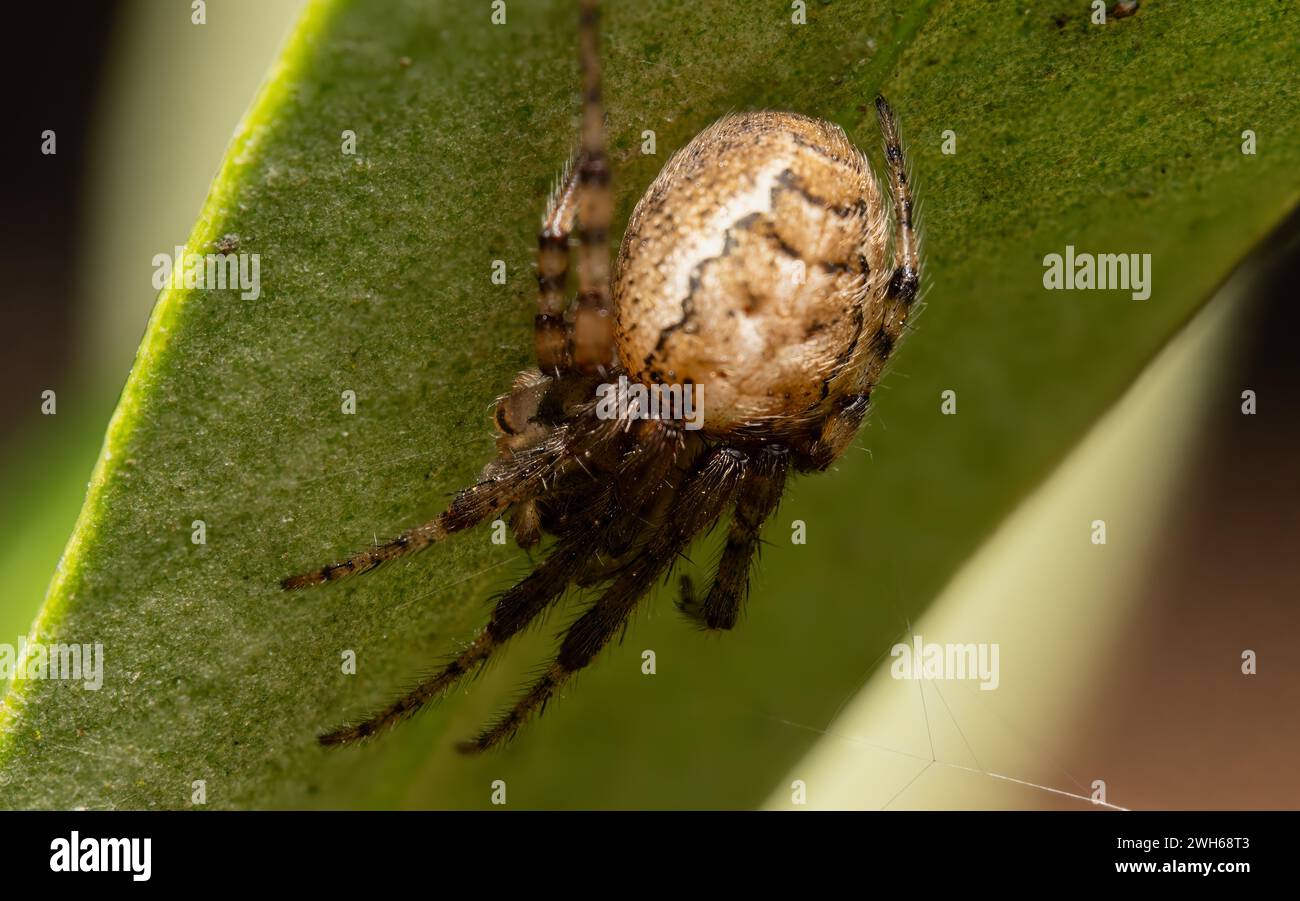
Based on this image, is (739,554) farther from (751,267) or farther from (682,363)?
(751,267)

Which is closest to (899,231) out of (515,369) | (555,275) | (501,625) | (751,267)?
(751,267)

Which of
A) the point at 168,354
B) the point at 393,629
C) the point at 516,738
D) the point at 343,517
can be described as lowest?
the point at 516,738

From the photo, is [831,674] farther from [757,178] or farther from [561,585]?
[757,178]

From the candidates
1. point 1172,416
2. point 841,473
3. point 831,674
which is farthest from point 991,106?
point 831,674

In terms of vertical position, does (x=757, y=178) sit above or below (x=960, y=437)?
above

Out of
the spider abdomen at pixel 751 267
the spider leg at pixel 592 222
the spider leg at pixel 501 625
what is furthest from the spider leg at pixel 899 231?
the spider leg at pixel 501 625

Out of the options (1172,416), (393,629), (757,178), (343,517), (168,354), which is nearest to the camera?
(168,354)

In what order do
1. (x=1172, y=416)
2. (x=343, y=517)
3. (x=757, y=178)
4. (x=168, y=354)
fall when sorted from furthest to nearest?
1. (x=1172, y=416)
2. (x=343, y=517)
3. (x=757, y=178)
4. (x=168, y=354)

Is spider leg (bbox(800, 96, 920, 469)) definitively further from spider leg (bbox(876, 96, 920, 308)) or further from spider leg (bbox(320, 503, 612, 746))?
spider leg (bbox(320, 503, 612, 746))
